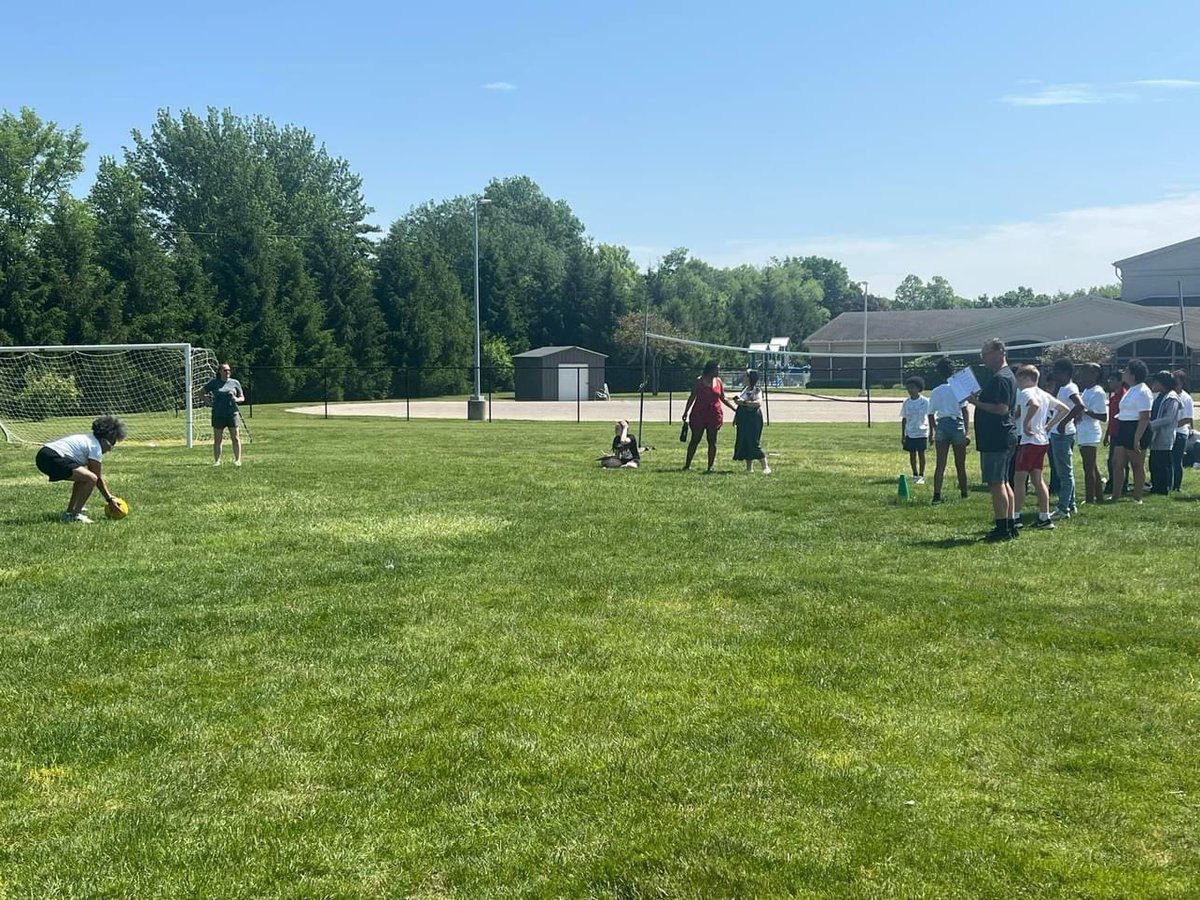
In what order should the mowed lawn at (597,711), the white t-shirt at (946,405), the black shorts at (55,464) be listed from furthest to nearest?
the white t-shirt at (946,405) < the black shorts at (55,464) < the mowed lawn at (597,711)

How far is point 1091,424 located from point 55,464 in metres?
12.0

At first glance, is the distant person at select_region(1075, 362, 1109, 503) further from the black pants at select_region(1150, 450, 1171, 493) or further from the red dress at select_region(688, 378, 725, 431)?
the red dress at select_region(688, 378, 725, 431)

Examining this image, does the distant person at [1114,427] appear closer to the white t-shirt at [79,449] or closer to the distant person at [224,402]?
the white t-shirt at [79,449]

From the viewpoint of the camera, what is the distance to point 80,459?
11.5 m

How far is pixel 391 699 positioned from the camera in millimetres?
5656

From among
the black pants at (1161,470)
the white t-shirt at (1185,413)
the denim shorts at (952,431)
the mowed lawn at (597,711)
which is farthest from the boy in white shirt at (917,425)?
the mowed lawn at (597,711)

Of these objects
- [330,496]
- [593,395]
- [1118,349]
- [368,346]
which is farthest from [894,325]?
[330,496]

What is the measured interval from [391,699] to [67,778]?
1592 mm

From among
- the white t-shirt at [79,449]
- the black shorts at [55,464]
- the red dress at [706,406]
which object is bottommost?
the black shorts at [55,464]

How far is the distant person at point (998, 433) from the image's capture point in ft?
33.9

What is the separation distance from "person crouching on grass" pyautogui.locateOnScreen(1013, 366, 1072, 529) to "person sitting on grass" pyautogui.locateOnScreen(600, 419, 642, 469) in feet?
26.1

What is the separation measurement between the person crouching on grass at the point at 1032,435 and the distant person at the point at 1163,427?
319 centimetres

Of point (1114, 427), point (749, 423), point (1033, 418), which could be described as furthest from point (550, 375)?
point (1033, 418)

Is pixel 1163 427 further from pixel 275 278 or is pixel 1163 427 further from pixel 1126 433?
pixel 275 278
